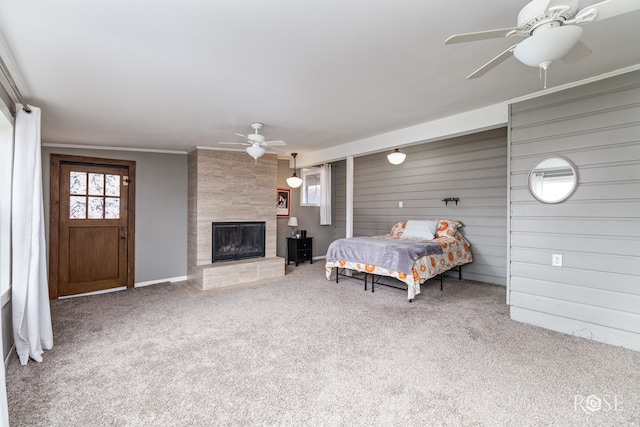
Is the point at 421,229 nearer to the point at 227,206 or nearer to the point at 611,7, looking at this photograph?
the point at 227,206

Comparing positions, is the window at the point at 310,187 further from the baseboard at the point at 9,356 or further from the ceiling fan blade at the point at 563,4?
the ceiling fan blade at the point at 563,4

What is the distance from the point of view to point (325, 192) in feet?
24.4

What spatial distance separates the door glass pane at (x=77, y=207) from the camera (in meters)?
4.55

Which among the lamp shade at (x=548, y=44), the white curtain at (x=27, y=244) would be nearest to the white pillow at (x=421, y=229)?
the lamp shade at (x=548, y=44)

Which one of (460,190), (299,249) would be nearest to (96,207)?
(299,249)

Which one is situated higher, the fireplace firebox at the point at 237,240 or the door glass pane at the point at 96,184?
the door glass pane at the point at 96,184

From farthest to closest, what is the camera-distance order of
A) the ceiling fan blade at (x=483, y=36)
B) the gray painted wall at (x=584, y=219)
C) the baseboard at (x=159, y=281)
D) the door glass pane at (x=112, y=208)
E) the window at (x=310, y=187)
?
1. the window at (x=310, y=187)
2. the baseboard at (x=159, y=281)
3. the door glass pane at (x=112, y=208)
4. the gray painted wall at (x=584, y=219)
5. the ceiling fan blade at (x=483, y=36)

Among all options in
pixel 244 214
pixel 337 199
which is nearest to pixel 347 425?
pixel 244 214

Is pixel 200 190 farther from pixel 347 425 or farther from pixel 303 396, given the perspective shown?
pixel 347 425

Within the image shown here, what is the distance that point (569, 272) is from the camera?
2.89 metres

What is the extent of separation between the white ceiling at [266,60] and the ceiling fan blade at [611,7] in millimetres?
426

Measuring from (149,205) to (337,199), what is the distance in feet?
14.1

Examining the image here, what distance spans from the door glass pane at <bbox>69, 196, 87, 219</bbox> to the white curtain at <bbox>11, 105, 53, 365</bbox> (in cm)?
232

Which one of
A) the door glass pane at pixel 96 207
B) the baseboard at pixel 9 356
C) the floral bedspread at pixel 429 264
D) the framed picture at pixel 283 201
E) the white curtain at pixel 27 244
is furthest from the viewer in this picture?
the framed picture at pixel 283 201
